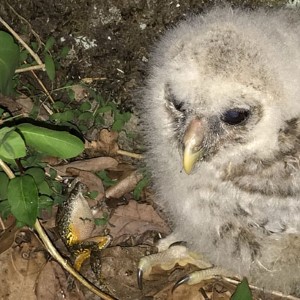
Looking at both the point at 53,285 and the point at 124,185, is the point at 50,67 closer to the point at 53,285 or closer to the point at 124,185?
the point at 124,185

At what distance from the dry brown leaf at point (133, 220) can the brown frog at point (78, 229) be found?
106 millimetres

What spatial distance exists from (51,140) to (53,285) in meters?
0.80

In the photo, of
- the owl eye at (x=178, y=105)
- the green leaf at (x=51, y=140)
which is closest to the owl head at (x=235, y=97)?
the owl eye at (x=178, y=105)

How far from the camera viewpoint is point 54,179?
3389mm

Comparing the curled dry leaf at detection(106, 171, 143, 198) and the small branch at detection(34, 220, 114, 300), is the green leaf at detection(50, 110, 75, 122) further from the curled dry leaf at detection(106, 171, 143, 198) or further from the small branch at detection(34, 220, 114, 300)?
the small branch at detection(34, 220, 114, 300)

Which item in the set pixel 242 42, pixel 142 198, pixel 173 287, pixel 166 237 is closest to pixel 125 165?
pixel 142 198

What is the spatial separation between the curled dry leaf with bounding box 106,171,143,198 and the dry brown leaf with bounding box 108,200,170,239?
9 centimetres

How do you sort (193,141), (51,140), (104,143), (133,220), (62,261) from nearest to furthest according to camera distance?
(193,141) < (51,140) < (62,261) < (133,220) < (104,143)

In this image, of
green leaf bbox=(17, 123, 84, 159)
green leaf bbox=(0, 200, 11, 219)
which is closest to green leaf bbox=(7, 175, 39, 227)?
green leaf bbox=(17, 123, 84, 159)

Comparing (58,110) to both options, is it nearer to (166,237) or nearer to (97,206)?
(97,206)

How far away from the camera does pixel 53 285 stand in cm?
319

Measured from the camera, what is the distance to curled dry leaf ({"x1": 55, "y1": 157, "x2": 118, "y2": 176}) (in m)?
3.43

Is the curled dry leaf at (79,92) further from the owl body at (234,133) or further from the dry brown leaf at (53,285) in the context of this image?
the dry brown leaf at (53,285)

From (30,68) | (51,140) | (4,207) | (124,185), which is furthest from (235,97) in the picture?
(30,68)
